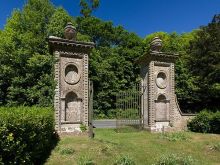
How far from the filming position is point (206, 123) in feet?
63.9

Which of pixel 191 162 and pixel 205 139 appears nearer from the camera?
pixel 191 162

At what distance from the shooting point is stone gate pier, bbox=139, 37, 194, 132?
61.9 feet

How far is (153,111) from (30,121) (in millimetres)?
11127

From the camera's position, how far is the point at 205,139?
1628cm

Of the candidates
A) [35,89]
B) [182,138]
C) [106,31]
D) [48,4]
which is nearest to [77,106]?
[35,89]

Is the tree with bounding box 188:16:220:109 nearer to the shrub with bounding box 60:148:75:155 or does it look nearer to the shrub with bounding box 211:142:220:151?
the shrub with bounding box 211:142:220:151

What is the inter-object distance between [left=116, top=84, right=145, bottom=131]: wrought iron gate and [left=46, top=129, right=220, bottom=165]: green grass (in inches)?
90.1

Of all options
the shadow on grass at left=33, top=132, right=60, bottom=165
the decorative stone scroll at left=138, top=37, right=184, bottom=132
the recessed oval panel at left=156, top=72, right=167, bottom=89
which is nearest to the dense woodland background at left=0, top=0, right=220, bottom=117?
the shadow on grass at left=33, top=132, right=60, bottom=165

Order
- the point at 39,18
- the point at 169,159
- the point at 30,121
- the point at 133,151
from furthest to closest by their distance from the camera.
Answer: the point at 39,18
the point at 133,151
the point at 169,159
the point at 30,121

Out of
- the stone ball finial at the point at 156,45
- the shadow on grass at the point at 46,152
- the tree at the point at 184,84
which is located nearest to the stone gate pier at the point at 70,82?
the shadow on grass at the point at 46,152

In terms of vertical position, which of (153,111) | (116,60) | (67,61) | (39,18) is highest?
(39,18)

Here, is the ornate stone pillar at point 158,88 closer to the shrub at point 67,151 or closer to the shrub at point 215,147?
the shrub at point 215,147

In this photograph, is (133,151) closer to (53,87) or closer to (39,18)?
(53,87)

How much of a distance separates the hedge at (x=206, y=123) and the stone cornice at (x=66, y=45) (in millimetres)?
9525
